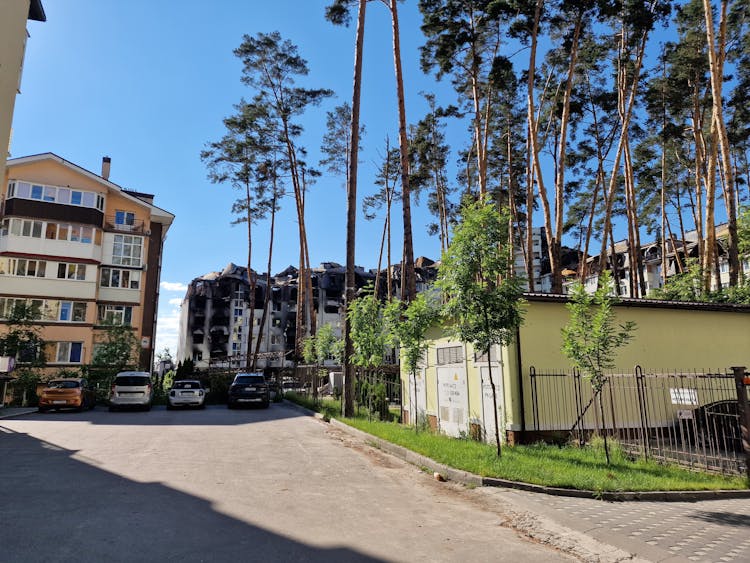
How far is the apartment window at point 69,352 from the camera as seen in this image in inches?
1305

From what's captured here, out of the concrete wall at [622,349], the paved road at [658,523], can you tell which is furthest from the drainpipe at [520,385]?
the paved road at [658,523]

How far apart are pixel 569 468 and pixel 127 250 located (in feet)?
118

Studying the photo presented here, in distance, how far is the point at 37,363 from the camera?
27.4 m

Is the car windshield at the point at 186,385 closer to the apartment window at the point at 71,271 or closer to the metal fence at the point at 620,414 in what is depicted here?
the apartment window at the point at 71,271

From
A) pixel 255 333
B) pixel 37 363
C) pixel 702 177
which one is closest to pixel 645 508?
Result: pixel 702 177

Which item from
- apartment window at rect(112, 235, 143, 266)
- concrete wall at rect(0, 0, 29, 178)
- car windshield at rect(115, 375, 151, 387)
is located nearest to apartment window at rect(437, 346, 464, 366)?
car windshield at rect(115, 375, 151, 387)

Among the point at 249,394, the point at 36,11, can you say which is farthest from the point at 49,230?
the point at 249,394

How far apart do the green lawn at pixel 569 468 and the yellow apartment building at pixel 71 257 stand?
2941 cm

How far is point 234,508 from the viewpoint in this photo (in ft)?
20.4

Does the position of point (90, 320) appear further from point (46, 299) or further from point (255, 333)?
point (255, 333)

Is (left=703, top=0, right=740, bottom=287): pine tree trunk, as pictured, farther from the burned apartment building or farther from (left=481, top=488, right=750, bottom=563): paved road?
the burned apartment building

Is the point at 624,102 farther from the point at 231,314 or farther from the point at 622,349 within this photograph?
the point at 231,314

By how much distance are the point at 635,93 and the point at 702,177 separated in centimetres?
634

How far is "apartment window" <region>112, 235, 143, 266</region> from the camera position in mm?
36250
